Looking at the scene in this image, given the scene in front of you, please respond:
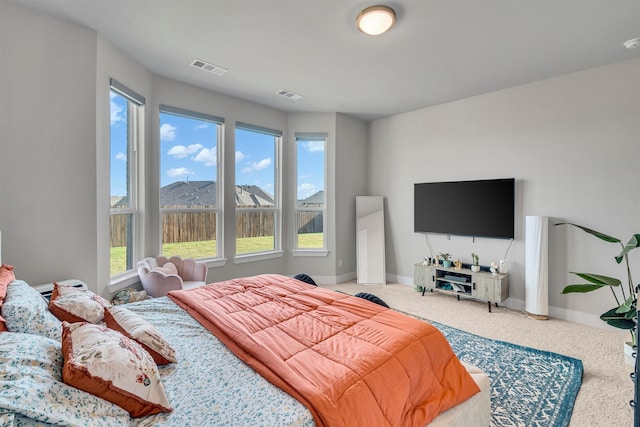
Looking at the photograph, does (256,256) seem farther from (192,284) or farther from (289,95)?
(289,95)

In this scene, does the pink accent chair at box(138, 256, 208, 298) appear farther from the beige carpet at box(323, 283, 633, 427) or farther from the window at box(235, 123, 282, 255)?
the beige carpet at box(323, 283, 633, 427)

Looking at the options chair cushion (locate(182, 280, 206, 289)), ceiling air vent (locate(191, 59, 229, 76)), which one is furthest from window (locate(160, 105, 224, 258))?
ceiling air vent (locate(191, 59, 229, 76))

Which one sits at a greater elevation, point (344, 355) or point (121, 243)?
point (121, 243)

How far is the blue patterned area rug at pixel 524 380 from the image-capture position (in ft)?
6.16

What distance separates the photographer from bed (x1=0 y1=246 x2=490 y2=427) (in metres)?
0.84

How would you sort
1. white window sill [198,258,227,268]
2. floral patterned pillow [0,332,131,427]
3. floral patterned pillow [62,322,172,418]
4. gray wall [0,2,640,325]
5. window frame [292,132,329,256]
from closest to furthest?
floral patterned pillow [0,332,131,427] → floral patterned pillow [62,322,172,418] → gray wall [0,2,640,325] → white window sill [198,258,227,268] → window frame [292,132,329,256]

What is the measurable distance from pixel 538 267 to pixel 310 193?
128 inches

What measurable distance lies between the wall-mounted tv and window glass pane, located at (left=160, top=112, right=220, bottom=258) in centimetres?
308

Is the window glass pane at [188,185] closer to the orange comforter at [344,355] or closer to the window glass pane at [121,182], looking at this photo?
the window glass pane at [121,182]

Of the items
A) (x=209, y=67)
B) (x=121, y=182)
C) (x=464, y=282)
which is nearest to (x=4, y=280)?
(x=121, y=182)

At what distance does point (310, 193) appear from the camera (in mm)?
5090

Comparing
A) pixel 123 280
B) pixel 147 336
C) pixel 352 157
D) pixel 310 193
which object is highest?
pixel 352 157

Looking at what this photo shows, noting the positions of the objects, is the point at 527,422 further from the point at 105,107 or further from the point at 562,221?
the point at 105,107

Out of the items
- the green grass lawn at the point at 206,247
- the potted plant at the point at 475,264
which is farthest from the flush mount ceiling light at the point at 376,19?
the green grass lawn at the point at 206,247
